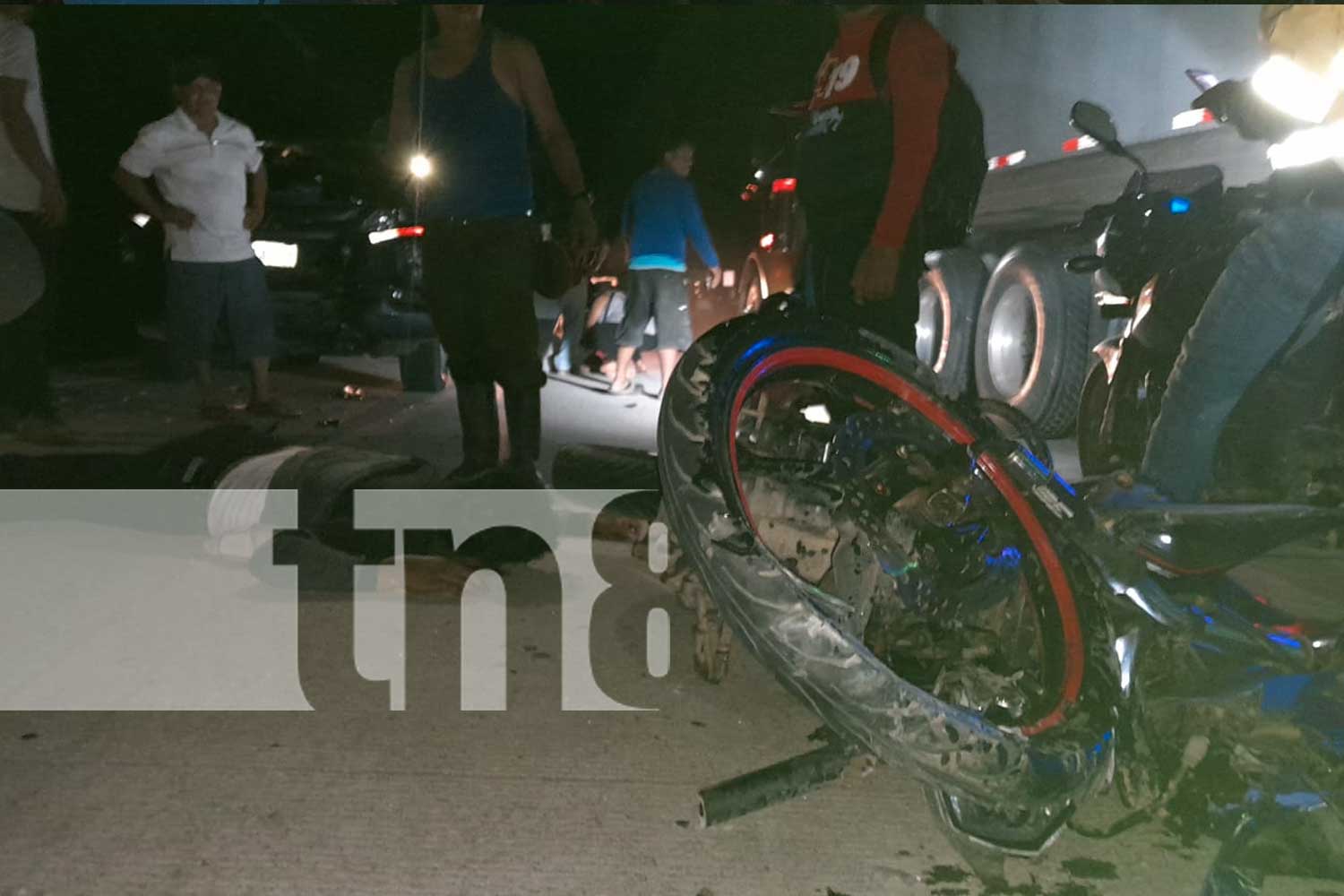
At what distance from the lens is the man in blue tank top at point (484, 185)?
4.49m

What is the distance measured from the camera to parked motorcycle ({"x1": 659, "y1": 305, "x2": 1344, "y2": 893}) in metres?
1.94

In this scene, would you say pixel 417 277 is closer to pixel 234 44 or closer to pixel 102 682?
pixel 234 44

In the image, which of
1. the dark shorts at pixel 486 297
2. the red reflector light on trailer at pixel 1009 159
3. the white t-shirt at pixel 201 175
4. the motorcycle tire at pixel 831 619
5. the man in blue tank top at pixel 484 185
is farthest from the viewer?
the white t-shirt at pixel 201 175

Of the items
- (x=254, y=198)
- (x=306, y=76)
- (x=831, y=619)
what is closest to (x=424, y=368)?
(x=254, y=198)

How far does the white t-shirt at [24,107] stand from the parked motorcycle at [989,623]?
4746 millimetres

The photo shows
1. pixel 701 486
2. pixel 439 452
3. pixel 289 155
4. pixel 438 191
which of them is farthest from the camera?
pixel 289 155

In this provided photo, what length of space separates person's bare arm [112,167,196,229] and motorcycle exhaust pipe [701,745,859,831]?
463cm

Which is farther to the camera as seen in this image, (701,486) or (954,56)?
(954,56)

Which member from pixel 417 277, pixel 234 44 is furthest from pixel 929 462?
pixel 234 44

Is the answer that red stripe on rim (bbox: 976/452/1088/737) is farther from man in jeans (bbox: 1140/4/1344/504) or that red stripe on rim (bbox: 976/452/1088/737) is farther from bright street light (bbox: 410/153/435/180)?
bright street light (bbox: 410/153/435/180)

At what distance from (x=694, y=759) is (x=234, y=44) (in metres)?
4.97

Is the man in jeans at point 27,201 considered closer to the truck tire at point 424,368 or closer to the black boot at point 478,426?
the truck tire at point 424,368

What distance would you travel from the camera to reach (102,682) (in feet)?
10.2

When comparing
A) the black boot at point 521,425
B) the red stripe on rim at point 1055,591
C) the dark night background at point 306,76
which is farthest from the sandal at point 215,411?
the red stripe on rim at point 1055,591
